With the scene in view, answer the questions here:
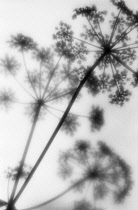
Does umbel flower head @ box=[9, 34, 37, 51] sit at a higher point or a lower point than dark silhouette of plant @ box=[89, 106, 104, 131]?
higher

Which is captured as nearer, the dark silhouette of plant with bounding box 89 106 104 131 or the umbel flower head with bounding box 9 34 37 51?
the umbel flower head with bounding box 9 34 37 51

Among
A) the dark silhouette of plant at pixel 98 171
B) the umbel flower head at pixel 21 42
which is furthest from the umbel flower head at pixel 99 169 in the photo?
the umbel flower head at pixel 21 42

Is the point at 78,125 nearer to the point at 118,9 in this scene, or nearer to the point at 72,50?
the point at 72,50

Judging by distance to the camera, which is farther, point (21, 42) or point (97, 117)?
point (97, 117)

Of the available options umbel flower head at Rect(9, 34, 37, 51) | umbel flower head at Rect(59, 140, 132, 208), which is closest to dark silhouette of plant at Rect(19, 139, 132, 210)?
umbel flower head at Rect(59, 140, 132, 208)

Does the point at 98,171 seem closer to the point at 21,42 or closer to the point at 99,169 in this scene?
the point at 99,169

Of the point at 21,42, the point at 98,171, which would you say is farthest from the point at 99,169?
the point at 21,42

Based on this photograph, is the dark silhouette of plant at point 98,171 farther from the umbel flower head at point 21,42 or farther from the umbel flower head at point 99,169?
the umbel flower head at point 21,42

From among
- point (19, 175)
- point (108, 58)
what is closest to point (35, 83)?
point (108, 58)

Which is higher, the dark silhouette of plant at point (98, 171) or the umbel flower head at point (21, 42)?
the umbel flower head at point (21, 42)

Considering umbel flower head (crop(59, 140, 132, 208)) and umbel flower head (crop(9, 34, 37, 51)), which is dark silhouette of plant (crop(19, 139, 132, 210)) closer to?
umbel flower head (crop(59, 140, 132, 208))

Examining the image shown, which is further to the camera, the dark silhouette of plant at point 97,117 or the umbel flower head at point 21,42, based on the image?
the dark silhouette of plant at point 97,117
